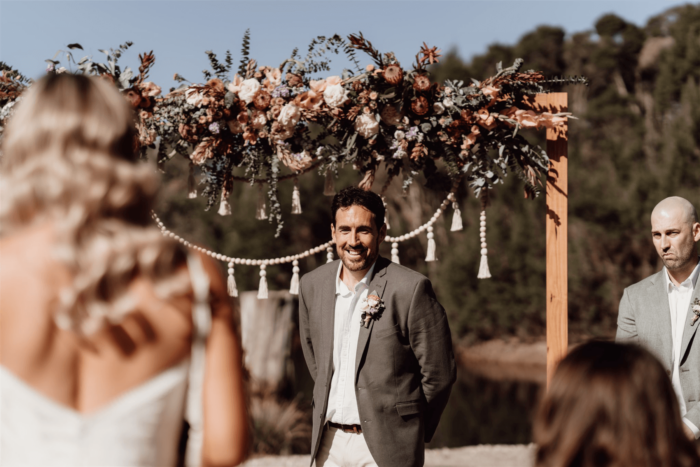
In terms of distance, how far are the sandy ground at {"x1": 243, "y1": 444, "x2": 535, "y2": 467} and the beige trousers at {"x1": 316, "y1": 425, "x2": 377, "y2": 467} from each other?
12.1 ft

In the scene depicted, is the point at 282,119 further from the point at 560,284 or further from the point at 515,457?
the point at 515,457

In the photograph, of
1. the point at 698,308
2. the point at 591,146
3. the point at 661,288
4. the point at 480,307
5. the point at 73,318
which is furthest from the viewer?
the point at 591,146

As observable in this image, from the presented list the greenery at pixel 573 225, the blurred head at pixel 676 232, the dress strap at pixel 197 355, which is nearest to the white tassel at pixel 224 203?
the blurred head at pixel 676 232

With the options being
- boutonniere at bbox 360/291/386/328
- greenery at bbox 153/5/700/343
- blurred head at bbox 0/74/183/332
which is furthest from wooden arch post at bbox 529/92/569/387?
greenery at bbox 153/5/700/343

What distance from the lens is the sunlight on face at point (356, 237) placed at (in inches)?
120

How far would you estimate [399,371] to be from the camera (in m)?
2.96

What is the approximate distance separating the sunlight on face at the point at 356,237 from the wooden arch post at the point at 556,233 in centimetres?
128

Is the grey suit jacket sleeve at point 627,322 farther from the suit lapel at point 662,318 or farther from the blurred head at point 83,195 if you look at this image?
the blurred head at point 83,195

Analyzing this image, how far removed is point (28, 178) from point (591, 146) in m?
20.4

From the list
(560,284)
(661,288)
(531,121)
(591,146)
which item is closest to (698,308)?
(661,288)

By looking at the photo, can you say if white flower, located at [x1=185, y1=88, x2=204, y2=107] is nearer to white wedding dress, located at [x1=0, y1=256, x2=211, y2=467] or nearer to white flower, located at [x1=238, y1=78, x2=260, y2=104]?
white flower, located at [x1=238, y1=78, x2=260, y2=104]

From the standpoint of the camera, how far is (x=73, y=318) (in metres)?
1.17

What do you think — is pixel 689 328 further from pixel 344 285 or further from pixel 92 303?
pixel 92 303

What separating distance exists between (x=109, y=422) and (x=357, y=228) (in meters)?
1.90
